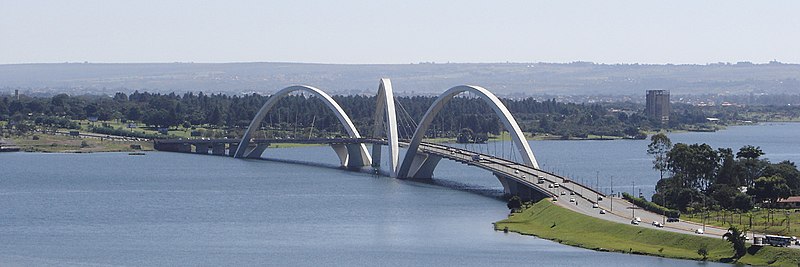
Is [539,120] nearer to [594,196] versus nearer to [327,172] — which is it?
[327,172]

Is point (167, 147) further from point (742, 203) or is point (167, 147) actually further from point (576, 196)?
point (742, 203)

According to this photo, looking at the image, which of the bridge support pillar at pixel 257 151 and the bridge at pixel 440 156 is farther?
the bridge support pillar at pixel 257 151

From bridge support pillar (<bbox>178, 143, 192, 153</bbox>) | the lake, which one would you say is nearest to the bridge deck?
the lake

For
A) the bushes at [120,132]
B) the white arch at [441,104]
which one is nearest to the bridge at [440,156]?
the white arch at [441,104]

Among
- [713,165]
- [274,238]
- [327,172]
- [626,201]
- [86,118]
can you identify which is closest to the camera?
[274,238]

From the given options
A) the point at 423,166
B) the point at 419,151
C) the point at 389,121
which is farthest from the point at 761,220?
the point at 389,121

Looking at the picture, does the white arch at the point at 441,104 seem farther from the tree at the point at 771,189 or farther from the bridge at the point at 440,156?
the tree at the point at 771,189

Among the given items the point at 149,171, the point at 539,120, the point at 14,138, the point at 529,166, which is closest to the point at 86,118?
the point at 14,138

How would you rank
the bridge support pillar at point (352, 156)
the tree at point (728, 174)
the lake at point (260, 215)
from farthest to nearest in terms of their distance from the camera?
1. the bridge support pillar at point (352, 156)
2. the tree at point (728, 174)
3. the lake at point (260, 215)
